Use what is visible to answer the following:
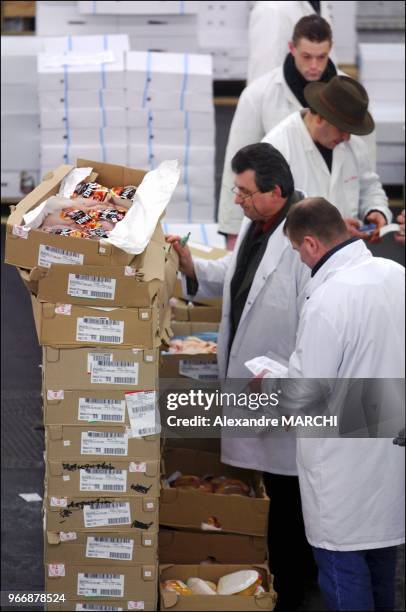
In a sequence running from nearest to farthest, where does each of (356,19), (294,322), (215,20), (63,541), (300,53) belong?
(63,541)
(294,322)
(300,53)
(215,20)
(356,19)

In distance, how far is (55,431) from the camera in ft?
14.1

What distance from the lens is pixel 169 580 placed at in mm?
4785

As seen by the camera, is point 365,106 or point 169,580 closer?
point 169,580

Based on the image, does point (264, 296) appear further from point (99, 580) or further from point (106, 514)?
point (99, 580)

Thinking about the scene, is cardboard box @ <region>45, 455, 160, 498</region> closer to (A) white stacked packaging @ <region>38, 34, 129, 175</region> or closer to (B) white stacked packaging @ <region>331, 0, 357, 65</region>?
(A) white stacked packaging @ <region>38, 34, 129, 175</region>

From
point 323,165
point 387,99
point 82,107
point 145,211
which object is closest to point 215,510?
→ point 145,211

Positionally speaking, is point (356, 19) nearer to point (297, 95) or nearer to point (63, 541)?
point (297, 95)

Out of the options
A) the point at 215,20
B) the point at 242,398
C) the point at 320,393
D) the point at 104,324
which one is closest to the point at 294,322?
the point at 242,398

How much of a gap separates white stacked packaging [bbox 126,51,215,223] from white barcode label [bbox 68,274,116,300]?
5.03m

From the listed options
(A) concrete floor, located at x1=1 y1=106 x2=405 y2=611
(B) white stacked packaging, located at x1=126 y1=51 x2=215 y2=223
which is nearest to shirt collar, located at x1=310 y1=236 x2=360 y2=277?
(A) concrete floor, located at x1=1 y1=106 x2=405 y2=611

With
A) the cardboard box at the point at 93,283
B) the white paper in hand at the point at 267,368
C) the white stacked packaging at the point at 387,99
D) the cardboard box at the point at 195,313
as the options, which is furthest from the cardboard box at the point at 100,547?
the white stacked packaging at the point at 387,99

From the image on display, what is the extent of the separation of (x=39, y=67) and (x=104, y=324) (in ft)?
17.7

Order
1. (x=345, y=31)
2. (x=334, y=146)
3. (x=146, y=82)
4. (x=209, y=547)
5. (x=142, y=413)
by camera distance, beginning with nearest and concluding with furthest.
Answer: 1. (x=142, y=413)
2. (x=209, y=547)
3. (x=334, y=146)
4. (x=146, y=82)
5. (x=345, y=31)

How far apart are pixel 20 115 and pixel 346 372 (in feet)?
20.6
